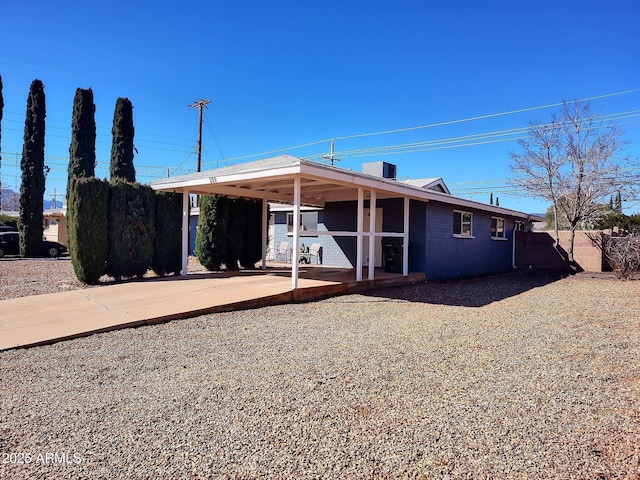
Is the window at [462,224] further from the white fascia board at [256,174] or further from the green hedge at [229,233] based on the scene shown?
the white fascia board at [256,174]

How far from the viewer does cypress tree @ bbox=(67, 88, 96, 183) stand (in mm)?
24250

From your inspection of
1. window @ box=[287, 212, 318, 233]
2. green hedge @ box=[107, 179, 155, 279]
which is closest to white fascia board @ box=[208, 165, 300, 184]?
green hedge @ box=[107, 179, 155, 279]

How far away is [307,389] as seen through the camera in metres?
3.56

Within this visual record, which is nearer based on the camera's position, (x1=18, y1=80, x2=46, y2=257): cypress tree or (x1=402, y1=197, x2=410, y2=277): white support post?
(x1=402, y1=197, x2=410, y2=277): white support post

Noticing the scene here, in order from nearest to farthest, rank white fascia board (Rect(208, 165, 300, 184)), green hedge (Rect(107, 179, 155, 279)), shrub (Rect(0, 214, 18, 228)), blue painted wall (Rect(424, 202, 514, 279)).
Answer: white fascia board (Rect(208, 165, 300, 184)) < green hedge (Rect(107, 179, 155, 279)) < blue painted wall (Rect(424, 202, 514, 279)) < shrub (Rect(0, 214, 18, 228))

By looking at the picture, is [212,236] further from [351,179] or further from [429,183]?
[429,183]

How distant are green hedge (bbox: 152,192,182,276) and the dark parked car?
52.1ft

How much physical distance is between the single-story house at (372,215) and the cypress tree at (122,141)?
14437 mm

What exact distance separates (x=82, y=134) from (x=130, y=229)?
1829 cm

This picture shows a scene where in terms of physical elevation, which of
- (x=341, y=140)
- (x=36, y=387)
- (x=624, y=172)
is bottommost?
(x=36, y=387)

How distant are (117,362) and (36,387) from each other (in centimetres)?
82

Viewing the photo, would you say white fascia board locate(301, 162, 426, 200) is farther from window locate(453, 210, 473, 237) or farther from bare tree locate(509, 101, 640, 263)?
bare tree locate(509, 101, 640, 263)

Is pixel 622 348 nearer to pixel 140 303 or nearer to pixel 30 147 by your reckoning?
pixel 140 303

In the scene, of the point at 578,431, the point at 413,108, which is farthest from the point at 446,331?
the point at 413,108
